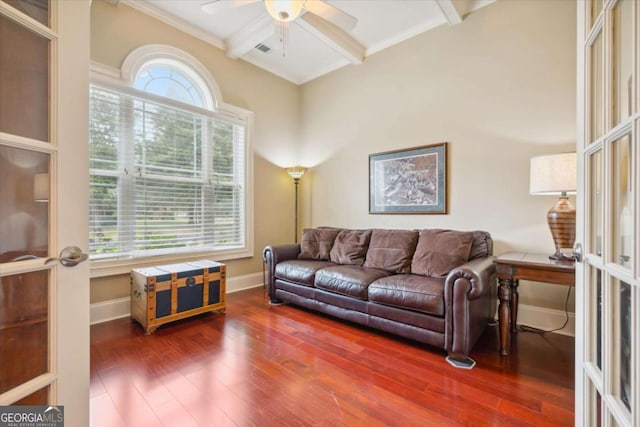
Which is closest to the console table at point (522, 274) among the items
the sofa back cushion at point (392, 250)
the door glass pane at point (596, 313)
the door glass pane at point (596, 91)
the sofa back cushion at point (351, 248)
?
the sofa back cushion at point (392, 250)

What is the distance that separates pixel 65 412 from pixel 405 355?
1.95 meters

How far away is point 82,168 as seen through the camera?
0.88m

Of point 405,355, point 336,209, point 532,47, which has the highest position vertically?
point 532,47

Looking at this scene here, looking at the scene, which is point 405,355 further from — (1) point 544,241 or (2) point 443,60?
(2) point 443,60

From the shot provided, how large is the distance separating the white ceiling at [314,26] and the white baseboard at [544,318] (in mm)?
2943

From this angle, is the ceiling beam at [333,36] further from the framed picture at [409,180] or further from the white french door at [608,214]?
the white french door at [608,214]

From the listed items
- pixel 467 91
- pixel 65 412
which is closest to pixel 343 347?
pixel 65 412

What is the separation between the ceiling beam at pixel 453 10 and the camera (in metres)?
2.69

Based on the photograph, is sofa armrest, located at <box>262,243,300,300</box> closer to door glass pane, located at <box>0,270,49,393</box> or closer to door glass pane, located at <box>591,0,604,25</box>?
door glass pane, located at <box>0,270,49,393</box>

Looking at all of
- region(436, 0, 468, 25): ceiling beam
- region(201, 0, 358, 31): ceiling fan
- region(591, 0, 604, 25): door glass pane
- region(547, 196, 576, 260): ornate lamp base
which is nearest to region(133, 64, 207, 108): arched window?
region(201, 0, 358, 31): ceiling fan

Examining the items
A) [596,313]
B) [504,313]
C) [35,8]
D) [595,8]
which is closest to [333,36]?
[595,8]

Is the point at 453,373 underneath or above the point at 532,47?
underneath

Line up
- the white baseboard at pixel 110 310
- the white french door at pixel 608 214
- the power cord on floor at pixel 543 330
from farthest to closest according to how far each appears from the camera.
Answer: the white baseboard at pixel 110 310 → the power cord on floor at pixel 543 330 → the white french door at pixel 608 214

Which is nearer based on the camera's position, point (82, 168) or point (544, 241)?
point (82, 168)
